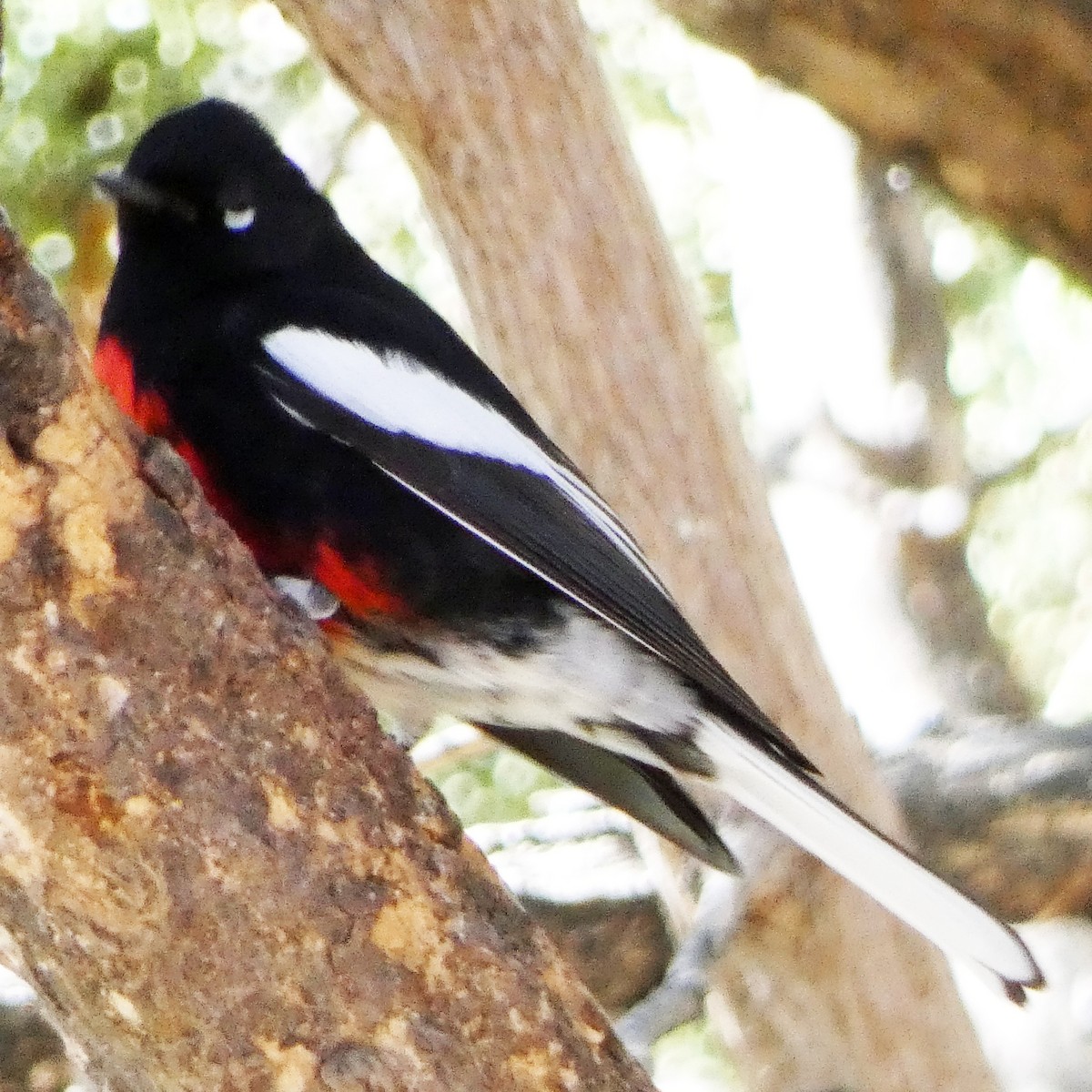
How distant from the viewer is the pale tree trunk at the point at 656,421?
7.85ft

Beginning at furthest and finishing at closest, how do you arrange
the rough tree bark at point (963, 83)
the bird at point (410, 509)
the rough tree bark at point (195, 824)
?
the rough tree bark at point (963, 83)
the bird at point (410, 509)
the rough tree bark at point (195, 824)

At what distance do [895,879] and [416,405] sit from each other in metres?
0.79

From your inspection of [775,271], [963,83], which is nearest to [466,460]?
[963,83]

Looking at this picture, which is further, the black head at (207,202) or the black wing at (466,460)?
the black head at (207,202)

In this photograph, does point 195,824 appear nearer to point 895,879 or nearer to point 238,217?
point 895,879

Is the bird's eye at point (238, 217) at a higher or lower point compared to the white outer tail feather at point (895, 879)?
higher

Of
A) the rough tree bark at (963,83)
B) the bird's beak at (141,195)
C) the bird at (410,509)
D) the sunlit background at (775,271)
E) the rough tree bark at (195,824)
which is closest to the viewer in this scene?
the rough tree bark at (195,824)

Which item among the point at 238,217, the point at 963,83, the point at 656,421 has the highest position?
the point at 238,217

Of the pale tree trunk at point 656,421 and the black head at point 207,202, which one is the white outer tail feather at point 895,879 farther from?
the black head at point 207,202

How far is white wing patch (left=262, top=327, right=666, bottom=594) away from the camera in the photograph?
1.73m

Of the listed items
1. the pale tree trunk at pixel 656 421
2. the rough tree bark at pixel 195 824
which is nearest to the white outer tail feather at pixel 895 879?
the rough tree bark at pixel 195 824

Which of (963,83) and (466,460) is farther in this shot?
(963,83)

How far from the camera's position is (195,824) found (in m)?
1.22

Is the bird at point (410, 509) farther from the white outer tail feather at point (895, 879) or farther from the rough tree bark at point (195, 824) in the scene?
the rough tree bark at point (195, 824)
